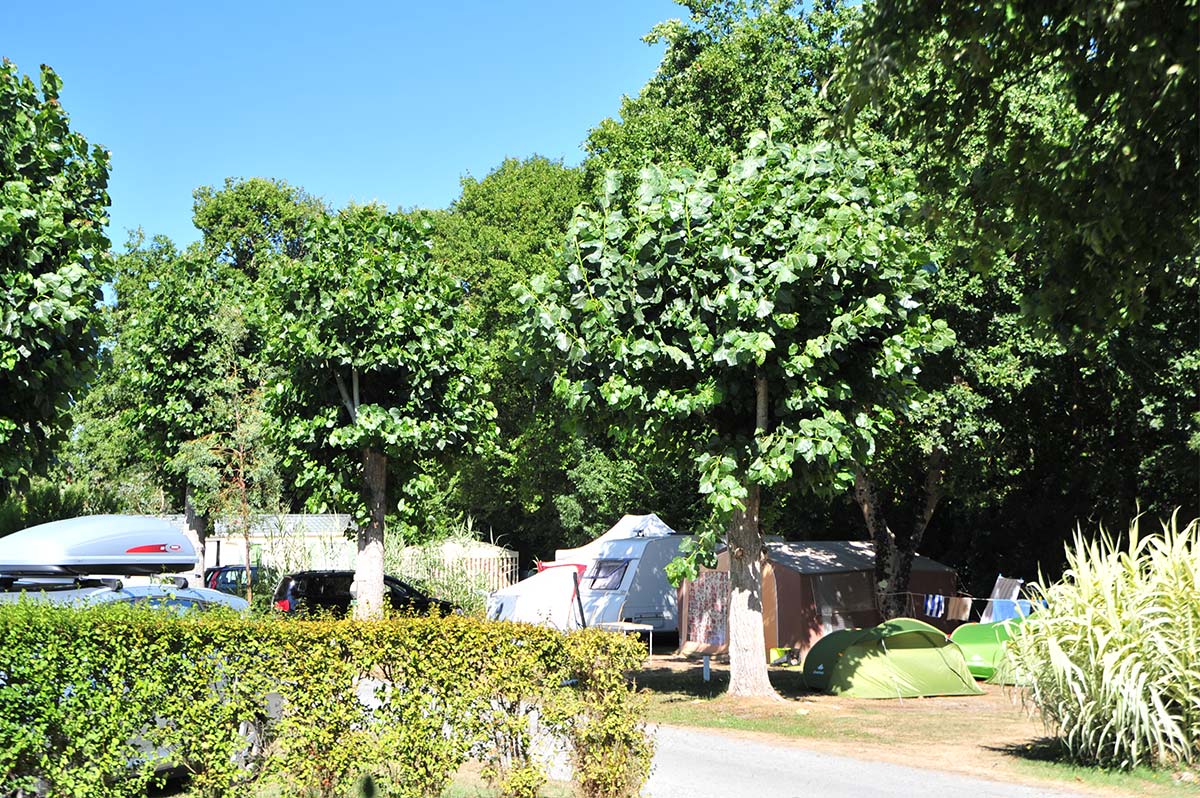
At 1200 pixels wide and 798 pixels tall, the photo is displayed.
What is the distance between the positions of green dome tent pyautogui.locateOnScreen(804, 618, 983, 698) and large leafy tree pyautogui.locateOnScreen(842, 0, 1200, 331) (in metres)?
7.43

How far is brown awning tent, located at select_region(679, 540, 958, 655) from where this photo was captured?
21.6 meters

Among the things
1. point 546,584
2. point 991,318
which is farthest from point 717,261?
point 546,584

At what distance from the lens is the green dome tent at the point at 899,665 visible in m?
15.3

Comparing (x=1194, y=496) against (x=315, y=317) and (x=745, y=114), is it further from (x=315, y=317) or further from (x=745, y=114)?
(x=315, y=317)

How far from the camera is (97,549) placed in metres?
11.3

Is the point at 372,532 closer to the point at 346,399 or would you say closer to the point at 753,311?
the point at 346,399

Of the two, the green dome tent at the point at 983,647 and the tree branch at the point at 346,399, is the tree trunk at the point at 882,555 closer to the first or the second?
the green dome tent at the point at 983,647

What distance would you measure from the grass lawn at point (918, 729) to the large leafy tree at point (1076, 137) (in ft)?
12.2

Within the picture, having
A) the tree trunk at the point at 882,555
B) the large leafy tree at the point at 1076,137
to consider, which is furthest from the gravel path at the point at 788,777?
the tree trunk at the point at 882,555

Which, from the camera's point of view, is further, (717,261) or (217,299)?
(217,299)

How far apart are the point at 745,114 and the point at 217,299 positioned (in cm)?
1181

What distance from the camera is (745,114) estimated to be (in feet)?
67.1

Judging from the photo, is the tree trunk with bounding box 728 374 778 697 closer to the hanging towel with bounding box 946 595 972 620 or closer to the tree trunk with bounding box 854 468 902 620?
the tree trunk with bounding box 854 468 902 620

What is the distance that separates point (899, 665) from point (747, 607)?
8.11ft
